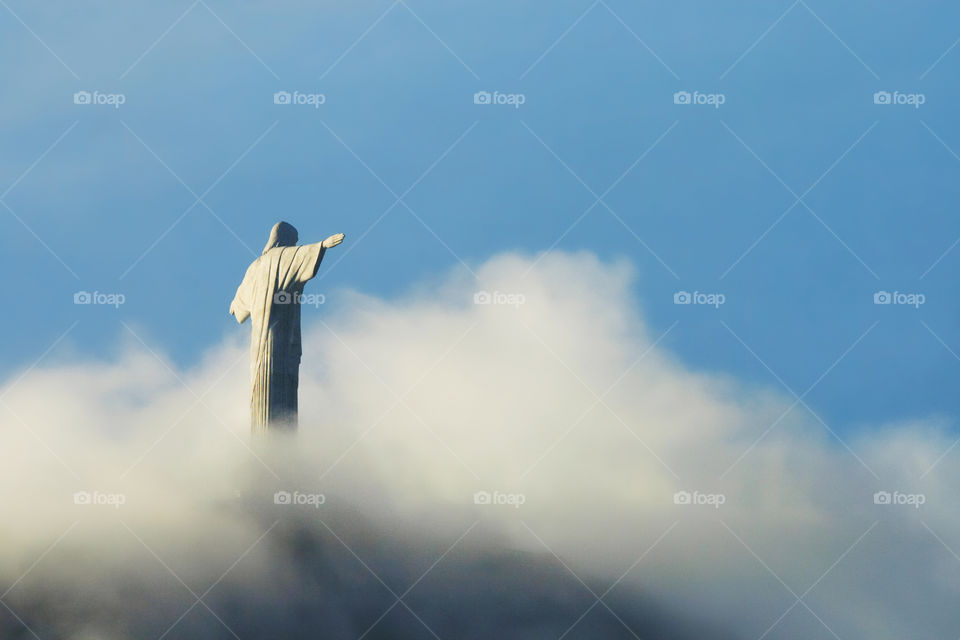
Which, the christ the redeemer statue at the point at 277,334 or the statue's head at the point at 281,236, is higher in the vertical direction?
the statue's head at the point at 281,236

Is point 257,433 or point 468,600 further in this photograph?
point 468,600

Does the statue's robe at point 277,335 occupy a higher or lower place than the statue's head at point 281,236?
lower

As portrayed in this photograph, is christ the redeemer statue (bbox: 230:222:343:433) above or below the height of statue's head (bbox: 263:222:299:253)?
below

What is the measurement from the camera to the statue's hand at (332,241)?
76.7 feet

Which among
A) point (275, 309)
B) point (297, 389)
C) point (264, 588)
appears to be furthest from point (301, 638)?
point (275, 309)

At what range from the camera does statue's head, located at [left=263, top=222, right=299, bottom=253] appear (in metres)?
25.1

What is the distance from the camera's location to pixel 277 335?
24547mm

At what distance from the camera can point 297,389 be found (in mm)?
24609

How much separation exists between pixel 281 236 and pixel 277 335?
218 cm

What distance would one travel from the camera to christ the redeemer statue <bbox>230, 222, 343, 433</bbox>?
952 inches

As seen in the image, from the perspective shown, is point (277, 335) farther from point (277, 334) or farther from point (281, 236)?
point (281, 236)

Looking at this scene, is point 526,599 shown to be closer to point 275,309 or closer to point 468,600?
point 468,600

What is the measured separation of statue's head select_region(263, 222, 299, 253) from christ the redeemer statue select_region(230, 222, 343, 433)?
19 centimetres

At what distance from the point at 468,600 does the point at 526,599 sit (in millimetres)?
1372
